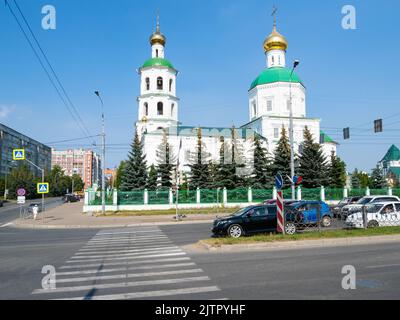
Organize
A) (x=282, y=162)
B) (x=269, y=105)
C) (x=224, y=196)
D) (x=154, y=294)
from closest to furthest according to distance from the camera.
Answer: (x=154, y=294) → (x=224, y=196) → (x=282, y=162) → (x=269, y=105)

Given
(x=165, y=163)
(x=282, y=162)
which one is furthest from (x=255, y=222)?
(x=165, y=163)

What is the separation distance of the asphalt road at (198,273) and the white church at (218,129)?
128ft

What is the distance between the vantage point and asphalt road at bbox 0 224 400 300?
6.50 meters

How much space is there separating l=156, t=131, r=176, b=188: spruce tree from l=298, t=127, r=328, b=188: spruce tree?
16290mm

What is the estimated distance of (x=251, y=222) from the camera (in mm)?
15156

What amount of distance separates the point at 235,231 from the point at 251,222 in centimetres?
84

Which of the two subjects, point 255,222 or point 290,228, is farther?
point 290,228

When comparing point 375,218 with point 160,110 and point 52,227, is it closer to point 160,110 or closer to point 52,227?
point 52,227

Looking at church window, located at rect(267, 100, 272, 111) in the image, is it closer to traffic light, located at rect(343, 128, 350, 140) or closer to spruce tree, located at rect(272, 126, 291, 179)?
spruce tree, located at rect(272, 126, 291, 179)

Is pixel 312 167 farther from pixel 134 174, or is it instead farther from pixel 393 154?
pixel 393 154

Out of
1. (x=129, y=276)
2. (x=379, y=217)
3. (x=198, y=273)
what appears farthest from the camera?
(x=379, y=217)

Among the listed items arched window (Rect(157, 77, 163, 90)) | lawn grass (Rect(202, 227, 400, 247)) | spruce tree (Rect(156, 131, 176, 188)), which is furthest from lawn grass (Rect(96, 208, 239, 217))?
arched window (Rect(157, 77, 163, 90))

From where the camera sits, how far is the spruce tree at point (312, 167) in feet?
137
